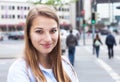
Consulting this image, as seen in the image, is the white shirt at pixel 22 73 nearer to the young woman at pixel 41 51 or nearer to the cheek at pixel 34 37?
the young woman at pixel 41 51

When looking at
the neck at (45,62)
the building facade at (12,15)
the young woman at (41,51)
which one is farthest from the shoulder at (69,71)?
the building facade at (12,15)

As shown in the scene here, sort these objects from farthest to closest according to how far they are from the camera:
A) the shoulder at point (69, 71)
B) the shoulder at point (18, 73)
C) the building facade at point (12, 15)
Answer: the building facade at point (12, 15), the shoulder at point (69, 71), the shoulder at point (18, 73)

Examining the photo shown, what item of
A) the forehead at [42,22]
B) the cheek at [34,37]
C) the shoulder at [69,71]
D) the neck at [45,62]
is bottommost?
the shoulder at [69,71]

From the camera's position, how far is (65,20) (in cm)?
11044

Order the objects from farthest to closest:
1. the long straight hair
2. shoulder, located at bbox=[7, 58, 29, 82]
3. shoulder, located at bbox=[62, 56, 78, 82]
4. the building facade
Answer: the building facade, shoulder, located at bbox=[62, 56, 78, 82], the long straight hair, shoulder, located at bbox=[7, 58, 29, 82]

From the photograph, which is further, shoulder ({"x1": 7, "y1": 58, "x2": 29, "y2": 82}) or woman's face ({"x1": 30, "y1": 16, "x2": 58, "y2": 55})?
woman's face ({"x1": 30, "y1": 16, "x2": 58, "y2": 55})

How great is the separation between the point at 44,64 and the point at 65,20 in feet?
355

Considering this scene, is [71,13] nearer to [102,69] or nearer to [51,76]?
[102,69]

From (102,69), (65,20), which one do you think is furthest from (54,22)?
(65,20)

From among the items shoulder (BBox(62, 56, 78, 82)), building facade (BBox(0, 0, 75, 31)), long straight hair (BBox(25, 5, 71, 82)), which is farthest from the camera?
building facade (BBox(0, 0, 75, 31))

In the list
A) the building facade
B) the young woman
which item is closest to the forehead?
the young woman

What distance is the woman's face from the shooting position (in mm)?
2457

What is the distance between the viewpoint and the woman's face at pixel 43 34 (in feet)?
8.06

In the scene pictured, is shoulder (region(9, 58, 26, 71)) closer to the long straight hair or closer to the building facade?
the long straight hair
